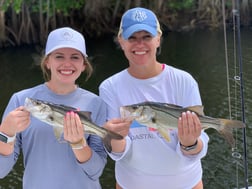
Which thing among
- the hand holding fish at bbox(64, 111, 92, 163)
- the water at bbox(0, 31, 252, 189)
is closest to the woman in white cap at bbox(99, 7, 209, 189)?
the hand holding fish at bbox(64, 111, 92, 163)

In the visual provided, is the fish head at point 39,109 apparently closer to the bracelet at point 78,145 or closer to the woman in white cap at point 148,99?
the bracelet at point 78,145

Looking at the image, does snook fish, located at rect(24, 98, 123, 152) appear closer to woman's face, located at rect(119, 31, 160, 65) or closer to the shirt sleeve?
the shirt sleeve

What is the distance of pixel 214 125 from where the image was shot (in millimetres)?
2877

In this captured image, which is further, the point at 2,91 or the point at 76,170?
the point at 2,91

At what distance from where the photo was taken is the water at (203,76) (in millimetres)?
7539

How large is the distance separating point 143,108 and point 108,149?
323 millimetres

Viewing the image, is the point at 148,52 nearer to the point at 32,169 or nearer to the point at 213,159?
the point at 32,169

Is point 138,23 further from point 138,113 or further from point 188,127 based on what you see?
point 188,127

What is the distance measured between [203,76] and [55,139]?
34.1 feet

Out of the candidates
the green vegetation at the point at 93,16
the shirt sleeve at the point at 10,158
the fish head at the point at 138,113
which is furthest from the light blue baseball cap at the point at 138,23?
the green vegetation at the point at 93,16

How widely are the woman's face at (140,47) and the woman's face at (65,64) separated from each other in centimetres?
31

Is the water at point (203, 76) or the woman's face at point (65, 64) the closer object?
the woman's face at point (65, 64)

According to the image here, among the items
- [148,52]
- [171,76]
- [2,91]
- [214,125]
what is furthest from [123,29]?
[2,91]

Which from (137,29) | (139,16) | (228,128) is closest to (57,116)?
(137,29)
